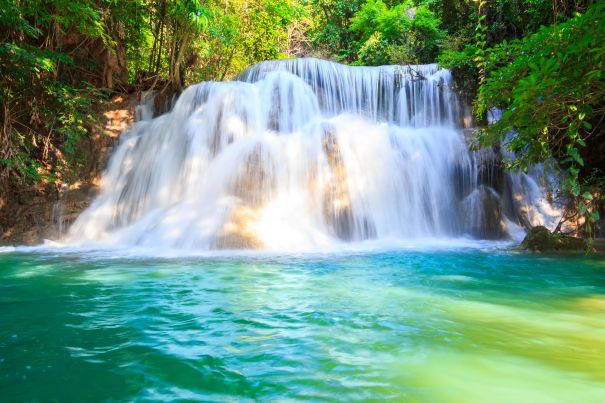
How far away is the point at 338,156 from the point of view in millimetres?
10188

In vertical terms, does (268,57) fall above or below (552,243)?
above

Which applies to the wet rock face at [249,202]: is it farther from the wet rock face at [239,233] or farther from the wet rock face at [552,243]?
the wet rock face at [552,243]

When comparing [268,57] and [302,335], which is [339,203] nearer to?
[302,335]

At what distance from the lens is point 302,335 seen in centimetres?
293

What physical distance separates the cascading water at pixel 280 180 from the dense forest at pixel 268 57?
4.94 ft

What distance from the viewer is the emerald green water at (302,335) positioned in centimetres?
214

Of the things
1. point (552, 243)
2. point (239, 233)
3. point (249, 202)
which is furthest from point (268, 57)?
point (552, 243)

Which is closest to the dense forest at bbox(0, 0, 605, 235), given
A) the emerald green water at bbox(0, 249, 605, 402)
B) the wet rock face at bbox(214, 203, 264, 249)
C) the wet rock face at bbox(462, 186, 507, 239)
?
the wet rock face at bbox(462, 186, 507, 239)

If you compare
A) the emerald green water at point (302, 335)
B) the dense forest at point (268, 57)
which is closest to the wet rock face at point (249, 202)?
the emerald green water at point (302, 335)

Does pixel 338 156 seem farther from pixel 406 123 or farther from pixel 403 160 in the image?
pixel 406 123

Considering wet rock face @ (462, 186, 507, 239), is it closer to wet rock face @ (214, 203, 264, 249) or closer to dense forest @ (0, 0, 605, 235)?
dense forest @ (0, 0, 605, 235)

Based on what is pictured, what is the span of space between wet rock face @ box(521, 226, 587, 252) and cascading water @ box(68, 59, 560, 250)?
1.98 metres

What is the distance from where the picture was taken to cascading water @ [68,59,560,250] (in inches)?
339

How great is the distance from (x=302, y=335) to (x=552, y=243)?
6411 mm
